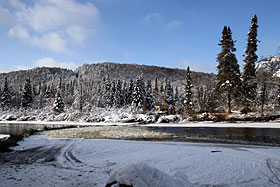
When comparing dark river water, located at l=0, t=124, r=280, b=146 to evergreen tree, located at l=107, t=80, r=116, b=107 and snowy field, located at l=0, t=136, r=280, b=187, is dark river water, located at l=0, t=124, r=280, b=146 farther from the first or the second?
evergreen tree, located at l=107, t=80, r=116, b=107

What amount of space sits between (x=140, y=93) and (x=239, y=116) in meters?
26.3

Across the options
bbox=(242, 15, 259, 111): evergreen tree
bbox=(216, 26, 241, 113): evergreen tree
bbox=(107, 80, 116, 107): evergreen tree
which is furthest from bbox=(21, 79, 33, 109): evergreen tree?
bbox=(242, 15, 259, 111): evergreen tree

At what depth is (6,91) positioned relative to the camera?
58.7 meters

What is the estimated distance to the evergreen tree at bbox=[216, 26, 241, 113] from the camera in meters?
31.6

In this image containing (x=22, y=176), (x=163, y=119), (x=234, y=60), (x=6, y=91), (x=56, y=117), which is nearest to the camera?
(x=22, y=176)

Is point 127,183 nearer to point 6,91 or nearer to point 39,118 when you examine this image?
point 39,118

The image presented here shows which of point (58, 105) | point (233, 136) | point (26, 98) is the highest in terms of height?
point (26, 98)

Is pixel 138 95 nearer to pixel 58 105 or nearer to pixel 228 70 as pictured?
pixel 58 105

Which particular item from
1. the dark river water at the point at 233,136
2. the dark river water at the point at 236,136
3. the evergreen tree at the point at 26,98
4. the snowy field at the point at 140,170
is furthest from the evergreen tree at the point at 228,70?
the evergreen tree at the point at 26,98

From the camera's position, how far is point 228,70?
105 feet

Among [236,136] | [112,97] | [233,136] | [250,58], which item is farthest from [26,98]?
[250,58]

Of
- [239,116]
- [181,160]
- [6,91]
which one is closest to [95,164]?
[181,160]

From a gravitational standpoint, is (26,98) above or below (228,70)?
below

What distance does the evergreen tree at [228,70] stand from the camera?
3164cm
